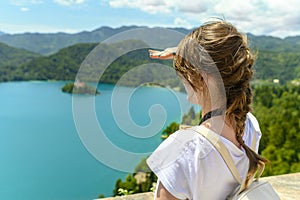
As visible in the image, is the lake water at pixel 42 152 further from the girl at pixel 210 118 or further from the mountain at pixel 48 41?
the girl at pixel 210 118

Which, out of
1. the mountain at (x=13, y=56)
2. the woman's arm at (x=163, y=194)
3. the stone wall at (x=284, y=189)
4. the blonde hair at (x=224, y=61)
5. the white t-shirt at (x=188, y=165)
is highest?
the blonde hair at (x=224, y=61)

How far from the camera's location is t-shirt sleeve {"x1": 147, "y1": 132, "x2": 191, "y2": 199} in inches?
27.7

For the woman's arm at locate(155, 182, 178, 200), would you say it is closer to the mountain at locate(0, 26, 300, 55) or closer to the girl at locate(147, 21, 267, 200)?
the girl at locate(147, 21, 267, 200)

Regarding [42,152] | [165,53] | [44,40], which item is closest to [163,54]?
[165,53]

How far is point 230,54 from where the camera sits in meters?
0.74

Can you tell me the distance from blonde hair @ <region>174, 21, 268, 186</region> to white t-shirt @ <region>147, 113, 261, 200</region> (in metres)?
0.10

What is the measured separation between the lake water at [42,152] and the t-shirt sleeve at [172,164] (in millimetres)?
14146

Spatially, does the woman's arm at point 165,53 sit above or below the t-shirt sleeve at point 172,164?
above

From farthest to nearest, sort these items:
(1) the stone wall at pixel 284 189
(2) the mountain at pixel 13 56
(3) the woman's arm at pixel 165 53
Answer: (2) the mountain at pixel 13 56 → (1) the stone wall at pixel 284 189 → (3) the woman's arm at pixel 165 53

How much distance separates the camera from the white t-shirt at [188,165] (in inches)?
27.7

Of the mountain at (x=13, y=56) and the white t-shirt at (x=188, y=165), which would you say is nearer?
the white t-shirt at (x=188, y=165)

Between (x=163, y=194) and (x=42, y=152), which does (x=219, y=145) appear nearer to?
(x=163, y=194)

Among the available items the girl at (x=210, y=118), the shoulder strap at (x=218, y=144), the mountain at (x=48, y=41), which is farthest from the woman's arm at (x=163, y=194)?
the mountain at (x=48, y=41)


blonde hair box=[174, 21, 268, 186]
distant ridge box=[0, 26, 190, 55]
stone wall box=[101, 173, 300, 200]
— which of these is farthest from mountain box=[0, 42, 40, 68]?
blonde hair box=[174, 21, 268, 186]
